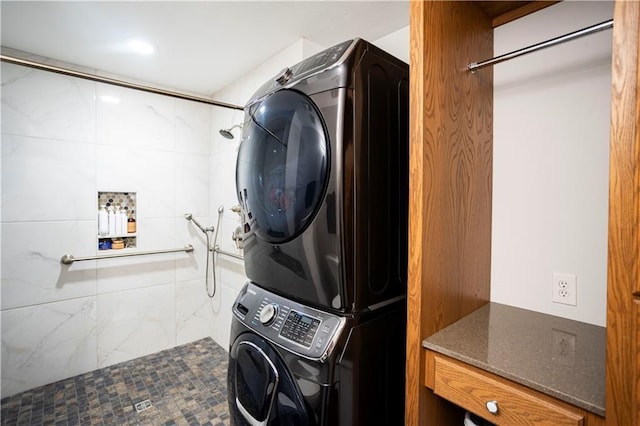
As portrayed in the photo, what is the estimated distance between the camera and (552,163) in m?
1.17

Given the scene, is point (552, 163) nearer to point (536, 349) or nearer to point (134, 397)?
point (536, 349)

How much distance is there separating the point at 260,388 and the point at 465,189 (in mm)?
1103

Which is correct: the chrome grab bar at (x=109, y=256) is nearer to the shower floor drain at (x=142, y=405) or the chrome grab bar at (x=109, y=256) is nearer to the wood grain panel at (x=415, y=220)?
the shower floor drain at (x=142, y=405)

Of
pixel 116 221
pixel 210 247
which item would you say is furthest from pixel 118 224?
pixel 210 247

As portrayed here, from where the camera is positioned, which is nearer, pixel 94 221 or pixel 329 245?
pixel 329 245

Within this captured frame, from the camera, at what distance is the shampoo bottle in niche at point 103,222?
7.93 ft

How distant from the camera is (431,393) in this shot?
3.34ft

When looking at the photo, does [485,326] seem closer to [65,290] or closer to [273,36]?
[273,36]

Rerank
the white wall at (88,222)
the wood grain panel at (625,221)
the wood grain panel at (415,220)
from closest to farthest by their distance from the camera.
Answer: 1. the wood grain panel at (625,221)
2. the wood grain panel at (415,220)
3. the white wall at (88,222)

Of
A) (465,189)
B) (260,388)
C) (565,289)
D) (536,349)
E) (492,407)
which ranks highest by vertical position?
(465,189)

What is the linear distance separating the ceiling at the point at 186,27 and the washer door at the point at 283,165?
733 millimetres

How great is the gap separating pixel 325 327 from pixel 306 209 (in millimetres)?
406

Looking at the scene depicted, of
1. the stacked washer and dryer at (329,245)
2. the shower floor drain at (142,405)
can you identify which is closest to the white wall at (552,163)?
the stacked washer and dryer at (329,245)

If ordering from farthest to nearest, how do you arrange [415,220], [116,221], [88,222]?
[116,221] < [88,222] < [415,220]
